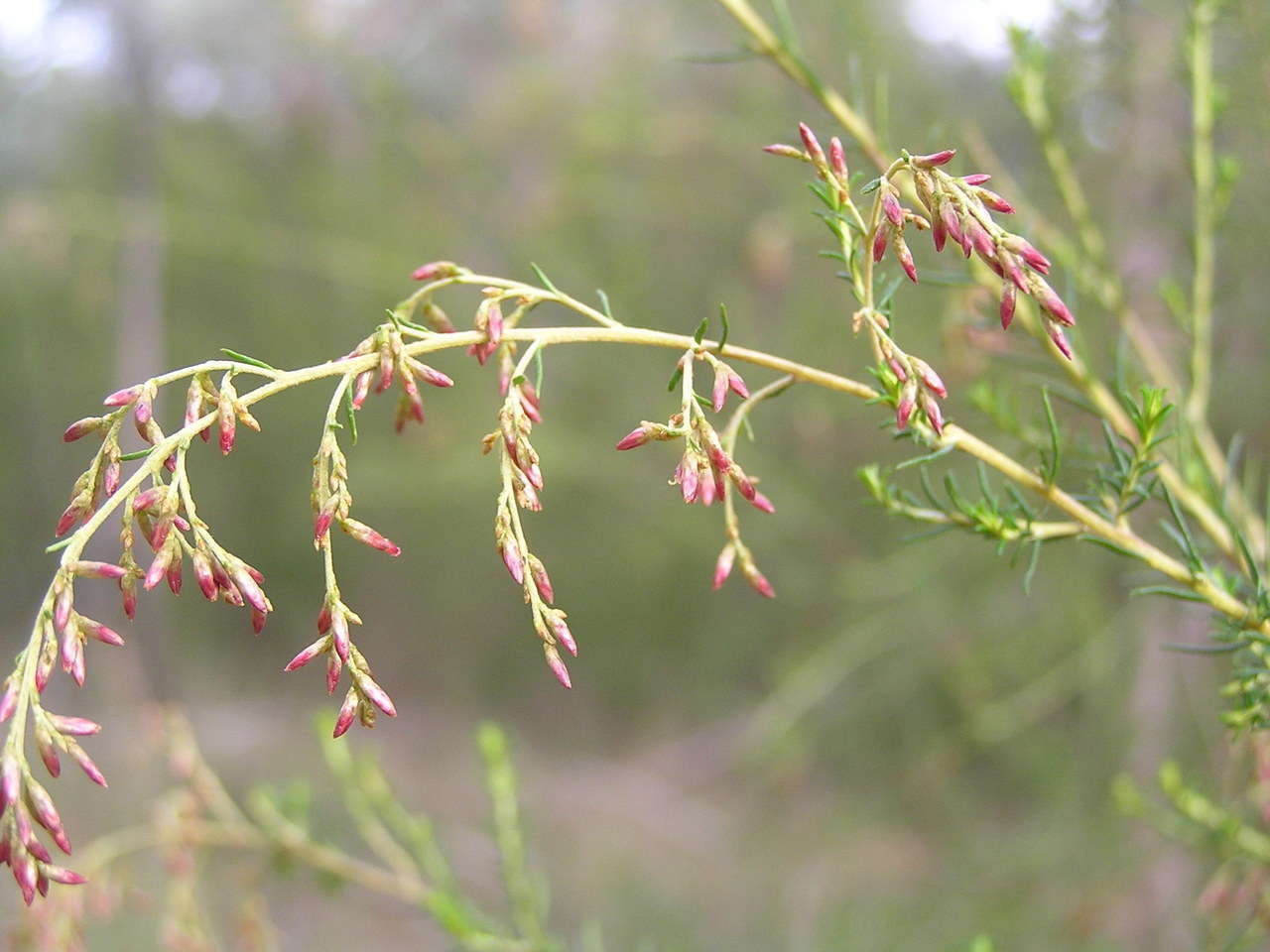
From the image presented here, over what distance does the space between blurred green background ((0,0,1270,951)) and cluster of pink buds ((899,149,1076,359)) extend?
0.68 metres

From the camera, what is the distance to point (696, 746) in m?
9.13

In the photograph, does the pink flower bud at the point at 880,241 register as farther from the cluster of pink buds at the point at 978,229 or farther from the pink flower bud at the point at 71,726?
the pink flower bud at the point at 71,726

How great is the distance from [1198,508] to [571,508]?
7.33 m

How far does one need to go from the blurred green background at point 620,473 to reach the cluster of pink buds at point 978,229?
0.68 meters

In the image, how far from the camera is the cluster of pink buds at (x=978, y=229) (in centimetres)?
71

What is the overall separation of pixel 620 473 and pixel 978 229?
6.65 meters

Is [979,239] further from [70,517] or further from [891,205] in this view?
[70,517]

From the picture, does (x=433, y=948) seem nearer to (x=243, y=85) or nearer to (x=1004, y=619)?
(x=1004, y=619)

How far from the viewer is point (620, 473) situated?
24.1 ft

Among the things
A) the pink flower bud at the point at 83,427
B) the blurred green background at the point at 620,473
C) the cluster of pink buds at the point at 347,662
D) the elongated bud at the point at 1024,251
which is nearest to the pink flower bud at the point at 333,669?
the cluster of pink buds at the point at 347,662

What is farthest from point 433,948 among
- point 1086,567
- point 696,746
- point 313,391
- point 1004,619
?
point 1086,567

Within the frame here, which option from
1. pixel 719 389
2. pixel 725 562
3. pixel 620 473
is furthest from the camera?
pixel 620 473

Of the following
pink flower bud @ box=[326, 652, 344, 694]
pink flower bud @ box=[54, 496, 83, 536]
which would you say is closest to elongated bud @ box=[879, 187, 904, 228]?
pink flower bud @ box=[326, 652, 344, 694]

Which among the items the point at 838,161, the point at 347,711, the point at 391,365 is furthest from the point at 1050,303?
the point at 347,711
